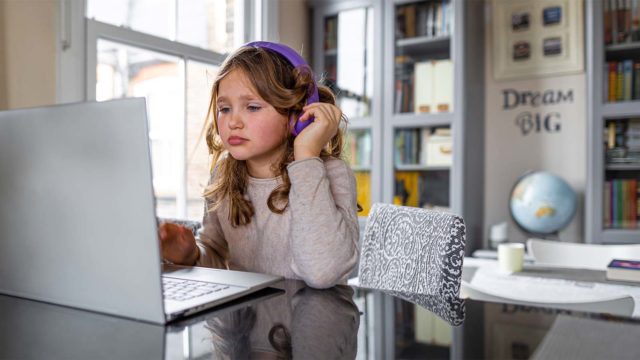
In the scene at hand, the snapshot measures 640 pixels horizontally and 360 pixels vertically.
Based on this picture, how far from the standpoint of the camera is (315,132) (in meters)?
0.93

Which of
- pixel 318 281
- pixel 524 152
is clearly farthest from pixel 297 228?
pixel 524 152

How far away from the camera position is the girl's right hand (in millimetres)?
792

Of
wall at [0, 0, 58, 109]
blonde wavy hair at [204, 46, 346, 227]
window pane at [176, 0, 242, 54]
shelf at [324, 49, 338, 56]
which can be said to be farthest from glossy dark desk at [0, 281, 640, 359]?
shelf at [324, 49, 338, 56]

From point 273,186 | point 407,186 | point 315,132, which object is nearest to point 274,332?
point 315,132

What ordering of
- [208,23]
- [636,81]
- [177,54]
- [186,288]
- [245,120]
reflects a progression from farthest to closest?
1. [208,23]
2. [636,81]
3. [177,54]
4. [245,120]
5. [186,288]

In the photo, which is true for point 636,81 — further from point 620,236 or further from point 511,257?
point 511,257

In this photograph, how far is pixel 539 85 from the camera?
9.96ft

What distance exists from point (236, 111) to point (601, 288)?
3.57ft

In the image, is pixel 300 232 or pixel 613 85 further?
pixel 613 85

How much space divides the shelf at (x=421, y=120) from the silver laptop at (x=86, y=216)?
7.70 feet

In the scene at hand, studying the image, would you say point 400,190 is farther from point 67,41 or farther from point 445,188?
point 67,41

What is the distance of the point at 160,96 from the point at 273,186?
2.14 meters

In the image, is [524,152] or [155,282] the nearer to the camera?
[155,282]

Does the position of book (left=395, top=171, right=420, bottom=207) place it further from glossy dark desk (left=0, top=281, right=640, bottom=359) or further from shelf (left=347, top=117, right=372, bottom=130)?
glossy dark desk (left=0, top=281, right=640, bottom=359)
